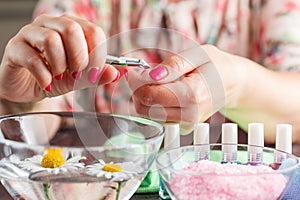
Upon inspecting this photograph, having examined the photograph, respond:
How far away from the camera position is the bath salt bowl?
43 centimetres

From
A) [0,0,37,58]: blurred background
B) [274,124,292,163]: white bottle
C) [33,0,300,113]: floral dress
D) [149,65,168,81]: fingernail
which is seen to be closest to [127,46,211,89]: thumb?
[149,65,168,81]: fingernail

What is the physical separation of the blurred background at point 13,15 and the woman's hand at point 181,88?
2.73 feet

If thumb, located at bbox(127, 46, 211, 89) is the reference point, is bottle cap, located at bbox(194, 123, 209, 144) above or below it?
below

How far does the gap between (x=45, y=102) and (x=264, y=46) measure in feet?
1.15

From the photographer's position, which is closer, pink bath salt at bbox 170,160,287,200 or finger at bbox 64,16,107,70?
pink bath salt at bbox 170,160,287,200

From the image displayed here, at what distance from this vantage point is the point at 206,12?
38.2 inches

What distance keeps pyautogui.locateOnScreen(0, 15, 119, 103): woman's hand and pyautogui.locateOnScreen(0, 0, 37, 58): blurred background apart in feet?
2.62

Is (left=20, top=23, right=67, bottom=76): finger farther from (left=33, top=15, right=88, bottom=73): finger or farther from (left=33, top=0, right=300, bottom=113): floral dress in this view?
(left=33, top=0, right=300, bottom=113): floral dress

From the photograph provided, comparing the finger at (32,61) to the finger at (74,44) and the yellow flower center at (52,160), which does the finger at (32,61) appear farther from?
the yellow flower center at (52,160)

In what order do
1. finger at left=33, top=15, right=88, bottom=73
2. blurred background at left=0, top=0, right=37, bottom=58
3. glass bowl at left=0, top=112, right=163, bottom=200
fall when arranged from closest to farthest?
glass bowl at left=0, top=112, right=163, bottom=200 → finger at left=33, top=15, right=88, bottom=73 → blurred background at left=0, top=0, right=37, bottom=58

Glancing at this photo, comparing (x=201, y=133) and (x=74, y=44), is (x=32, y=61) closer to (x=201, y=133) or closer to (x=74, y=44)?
(x=74, y=44)

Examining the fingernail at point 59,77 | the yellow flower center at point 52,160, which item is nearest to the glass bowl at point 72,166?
the yellow flower center at point 52,160

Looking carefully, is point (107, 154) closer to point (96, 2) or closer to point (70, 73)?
point (70, 73)

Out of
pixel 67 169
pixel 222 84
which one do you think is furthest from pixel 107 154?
pixel 222 84
